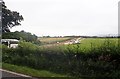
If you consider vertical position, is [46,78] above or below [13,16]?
below

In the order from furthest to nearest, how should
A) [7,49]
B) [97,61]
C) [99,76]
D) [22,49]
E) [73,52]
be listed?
[7,49]
[22,49]
[73,52]
[97,61]
[99,76]

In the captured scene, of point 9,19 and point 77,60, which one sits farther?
point 9,19

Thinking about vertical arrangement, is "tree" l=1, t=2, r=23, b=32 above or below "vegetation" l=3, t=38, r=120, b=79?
above

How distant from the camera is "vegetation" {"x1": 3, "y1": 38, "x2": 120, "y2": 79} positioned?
14070mm

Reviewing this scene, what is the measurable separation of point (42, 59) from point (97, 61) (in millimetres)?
3372

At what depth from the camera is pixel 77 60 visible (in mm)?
15531

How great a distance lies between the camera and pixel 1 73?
A: 14047 mm

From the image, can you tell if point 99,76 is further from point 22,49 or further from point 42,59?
point 22,49

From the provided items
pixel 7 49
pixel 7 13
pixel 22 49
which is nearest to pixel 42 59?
pixel 22 49

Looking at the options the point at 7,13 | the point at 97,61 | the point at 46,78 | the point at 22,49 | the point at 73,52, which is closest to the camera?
the point at 46,78

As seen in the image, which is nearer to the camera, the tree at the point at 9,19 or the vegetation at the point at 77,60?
the vegetation at the point at 77,60

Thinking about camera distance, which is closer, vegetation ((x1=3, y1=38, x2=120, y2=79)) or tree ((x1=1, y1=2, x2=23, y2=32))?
vegetation ((x1=3, y1=38, x2=120, y2=79))

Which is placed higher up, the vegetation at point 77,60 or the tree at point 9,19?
the tree at point 9,19

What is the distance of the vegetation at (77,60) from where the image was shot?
14.1m
